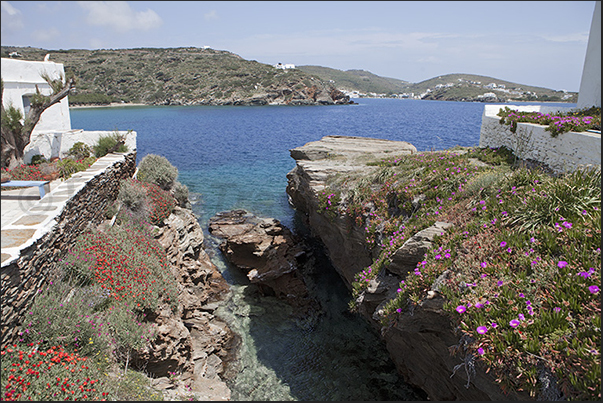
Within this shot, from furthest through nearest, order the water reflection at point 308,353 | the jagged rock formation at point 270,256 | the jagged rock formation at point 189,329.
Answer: the jagged rock formation at point 270,256
the water reflection at point 308,353
the jagged rock formation at point 189,329

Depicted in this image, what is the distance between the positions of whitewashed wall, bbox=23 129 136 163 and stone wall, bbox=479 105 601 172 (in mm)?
17426

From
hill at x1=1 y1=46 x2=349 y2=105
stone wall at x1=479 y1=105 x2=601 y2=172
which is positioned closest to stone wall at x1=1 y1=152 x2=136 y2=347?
stone wall at x1=479 y1=105 x2=601 y2=172

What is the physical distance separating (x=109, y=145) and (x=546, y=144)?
1737cm

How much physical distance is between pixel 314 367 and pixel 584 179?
8.41m

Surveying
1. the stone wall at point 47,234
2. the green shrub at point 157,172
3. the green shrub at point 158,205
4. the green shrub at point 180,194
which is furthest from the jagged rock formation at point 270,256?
the stone wall at point 47,234

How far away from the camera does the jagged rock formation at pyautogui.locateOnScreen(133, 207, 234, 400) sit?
27.7 feet

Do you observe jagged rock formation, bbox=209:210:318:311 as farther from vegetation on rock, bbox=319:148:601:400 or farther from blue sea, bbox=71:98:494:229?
vegetation on rock, bbox=319:148:601:400

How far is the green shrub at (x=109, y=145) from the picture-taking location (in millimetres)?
16797

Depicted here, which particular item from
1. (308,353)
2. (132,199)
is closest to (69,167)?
(132,199)

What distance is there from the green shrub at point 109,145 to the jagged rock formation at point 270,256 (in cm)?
602

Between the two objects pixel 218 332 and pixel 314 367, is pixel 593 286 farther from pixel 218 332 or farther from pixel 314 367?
pixel 218 332

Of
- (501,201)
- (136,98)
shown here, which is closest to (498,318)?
(501,201)

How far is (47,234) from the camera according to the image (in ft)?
26.3

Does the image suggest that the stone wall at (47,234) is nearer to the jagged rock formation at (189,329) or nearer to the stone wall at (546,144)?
the jagged rock formation at (189,329)
